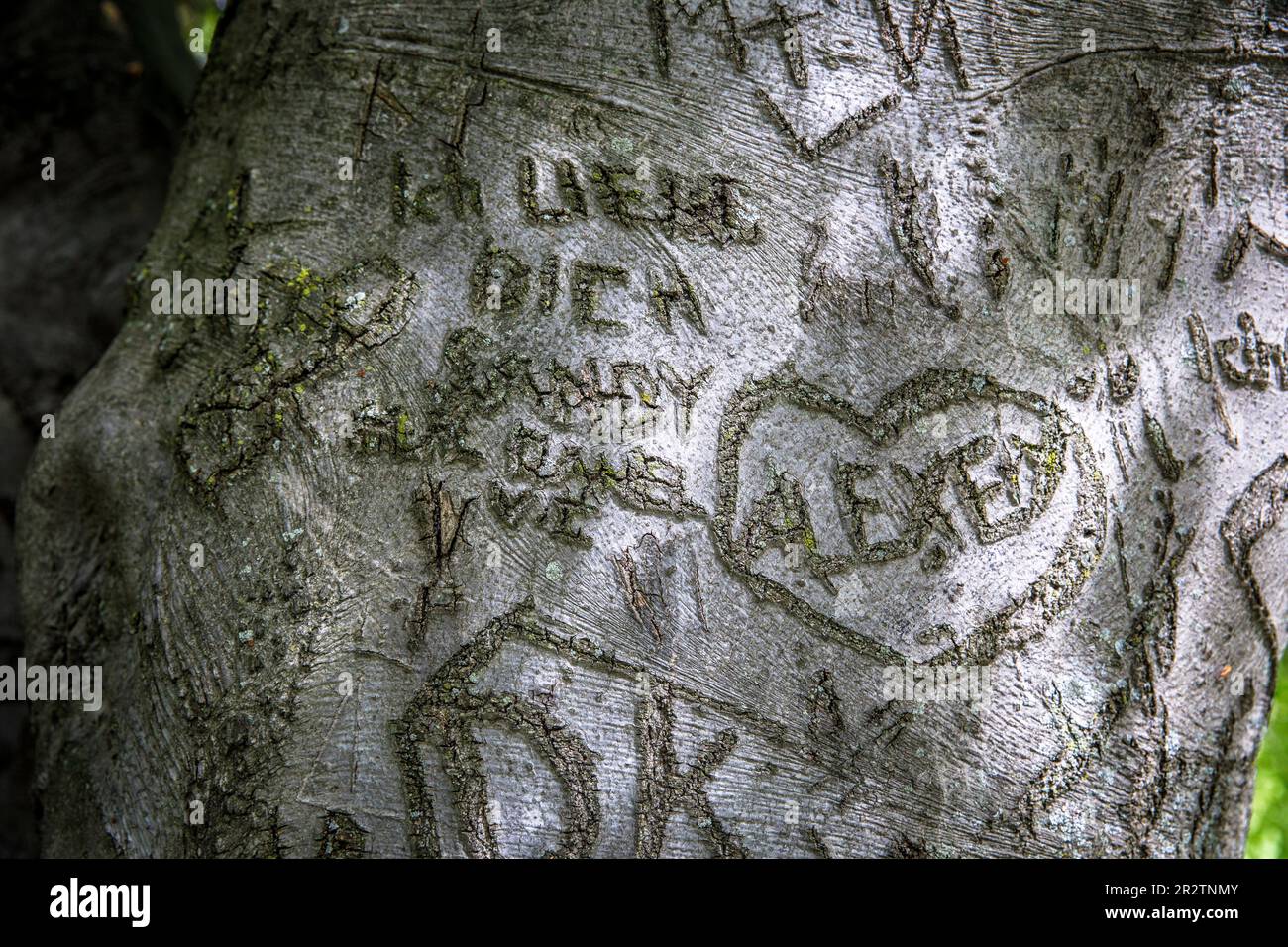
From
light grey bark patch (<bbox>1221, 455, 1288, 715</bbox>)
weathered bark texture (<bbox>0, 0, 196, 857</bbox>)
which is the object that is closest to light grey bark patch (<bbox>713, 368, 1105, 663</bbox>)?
light grey bark patch (<bbox>1221, 455, 1288, 715</bbox>)

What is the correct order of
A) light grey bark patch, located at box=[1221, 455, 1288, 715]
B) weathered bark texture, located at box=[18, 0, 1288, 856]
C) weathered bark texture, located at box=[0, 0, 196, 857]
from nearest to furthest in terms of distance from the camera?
weathered bark texture, located at box=[18, 0, 1288, 856], light grey bark patch, located at box=[1221, 455, 1288, 715], weathered bark texture, located at box=[0, 0, 196, 857]

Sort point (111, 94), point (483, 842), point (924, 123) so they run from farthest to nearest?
1. point (111, 94)
2. point (924, 123)
3. point (483, 842)

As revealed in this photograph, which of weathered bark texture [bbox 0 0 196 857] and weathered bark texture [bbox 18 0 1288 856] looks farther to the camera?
weathered bark texture [bbox 0 0 196 857]

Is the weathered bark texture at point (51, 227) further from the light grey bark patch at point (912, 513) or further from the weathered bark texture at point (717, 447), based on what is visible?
the light grey bark patch at point (912, 513)

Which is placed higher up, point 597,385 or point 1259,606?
point 597,385

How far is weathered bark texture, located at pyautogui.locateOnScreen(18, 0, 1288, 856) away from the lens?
148 centimetres

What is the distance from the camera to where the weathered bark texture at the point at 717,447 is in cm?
148

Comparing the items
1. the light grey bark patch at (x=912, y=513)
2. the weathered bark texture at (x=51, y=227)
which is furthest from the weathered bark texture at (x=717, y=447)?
the weathered bark texture at (x=51, y=227)

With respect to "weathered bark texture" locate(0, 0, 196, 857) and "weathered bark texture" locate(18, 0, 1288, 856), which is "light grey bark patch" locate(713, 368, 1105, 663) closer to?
"weathered bark texture" locate(18, 0, 1288, 856)

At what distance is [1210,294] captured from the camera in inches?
64.2
